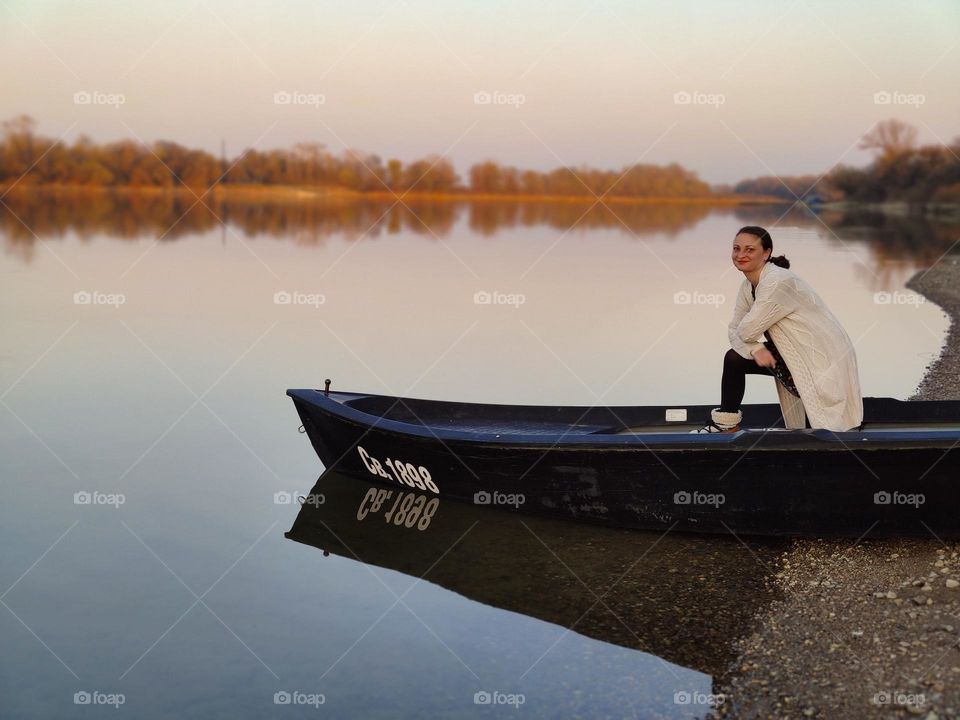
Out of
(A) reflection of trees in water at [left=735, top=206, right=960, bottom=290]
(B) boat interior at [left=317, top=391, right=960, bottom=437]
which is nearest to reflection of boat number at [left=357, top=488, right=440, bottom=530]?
(B) boat interior at [left=317, top=391, right=960, bottom=437]

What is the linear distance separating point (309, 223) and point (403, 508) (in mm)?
36683

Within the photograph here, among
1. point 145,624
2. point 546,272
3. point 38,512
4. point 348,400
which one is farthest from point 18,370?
point 546,272

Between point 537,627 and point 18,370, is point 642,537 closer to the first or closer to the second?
point 537,627

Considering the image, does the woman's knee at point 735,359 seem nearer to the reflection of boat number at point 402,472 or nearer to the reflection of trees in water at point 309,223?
the reflection of boat number at point 402,472

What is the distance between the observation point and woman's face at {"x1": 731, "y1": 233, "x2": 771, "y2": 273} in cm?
610

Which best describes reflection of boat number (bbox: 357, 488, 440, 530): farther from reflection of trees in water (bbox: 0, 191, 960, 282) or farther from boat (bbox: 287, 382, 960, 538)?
reflection of trees in water (bbox: 0, 191, 960, 282)

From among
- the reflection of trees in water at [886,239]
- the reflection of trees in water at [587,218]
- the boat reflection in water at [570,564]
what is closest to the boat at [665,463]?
the boat reflection in water at [570,564]

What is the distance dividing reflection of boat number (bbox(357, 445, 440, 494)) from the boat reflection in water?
0.13 metres

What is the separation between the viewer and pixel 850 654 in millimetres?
4867

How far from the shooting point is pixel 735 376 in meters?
6.42

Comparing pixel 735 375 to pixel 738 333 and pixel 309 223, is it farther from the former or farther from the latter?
pixel 309 223

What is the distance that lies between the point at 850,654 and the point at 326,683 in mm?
2348

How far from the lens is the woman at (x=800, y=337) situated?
6.10 metres

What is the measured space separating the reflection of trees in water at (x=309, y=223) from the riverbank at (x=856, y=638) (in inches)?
732
